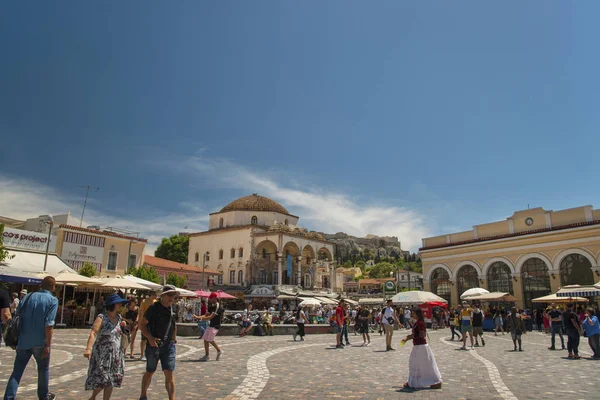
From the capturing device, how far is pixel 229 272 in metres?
46.2

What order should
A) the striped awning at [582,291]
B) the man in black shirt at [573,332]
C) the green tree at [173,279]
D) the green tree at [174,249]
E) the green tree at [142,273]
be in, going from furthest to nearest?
the green tree at [174,249] → the green tree at [173,279] → the green tree at [142,273] → the striped awning at [582,291] → the man in black shirt at [573,332]

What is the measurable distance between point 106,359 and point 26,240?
24.2 metres

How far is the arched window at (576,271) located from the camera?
28.9 m

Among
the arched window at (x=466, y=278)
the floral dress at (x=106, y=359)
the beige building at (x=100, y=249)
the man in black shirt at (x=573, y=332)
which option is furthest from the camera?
the arched window at (x=466, y=278)

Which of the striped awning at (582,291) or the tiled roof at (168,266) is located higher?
the tiled roof at (168,266)

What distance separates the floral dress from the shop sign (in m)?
22.3

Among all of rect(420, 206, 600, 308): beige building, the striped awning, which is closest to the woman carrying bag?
the striped awning

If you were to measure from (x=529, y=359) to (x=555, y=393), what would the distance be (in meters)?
5.23

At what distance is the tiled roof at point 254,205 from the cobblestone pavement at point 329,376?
3680 centimetres

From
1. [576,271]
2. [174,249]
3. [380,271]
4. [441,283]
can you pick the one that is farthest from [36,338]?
[380,271]

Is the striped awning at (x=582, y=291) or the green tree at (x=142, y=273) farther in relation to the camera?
the green tree at (x=142, y=273)

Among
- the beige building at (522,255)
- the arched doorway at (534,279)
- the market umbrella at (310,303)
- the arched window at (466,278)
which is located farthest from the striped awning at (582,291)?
the market umbrella at (310,303)

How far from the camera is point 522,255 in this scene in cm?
3253

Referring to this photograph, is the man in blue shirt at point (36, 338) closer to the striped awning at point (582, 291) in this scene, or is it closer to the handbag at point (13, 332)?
the handbag at point (13, 332)
